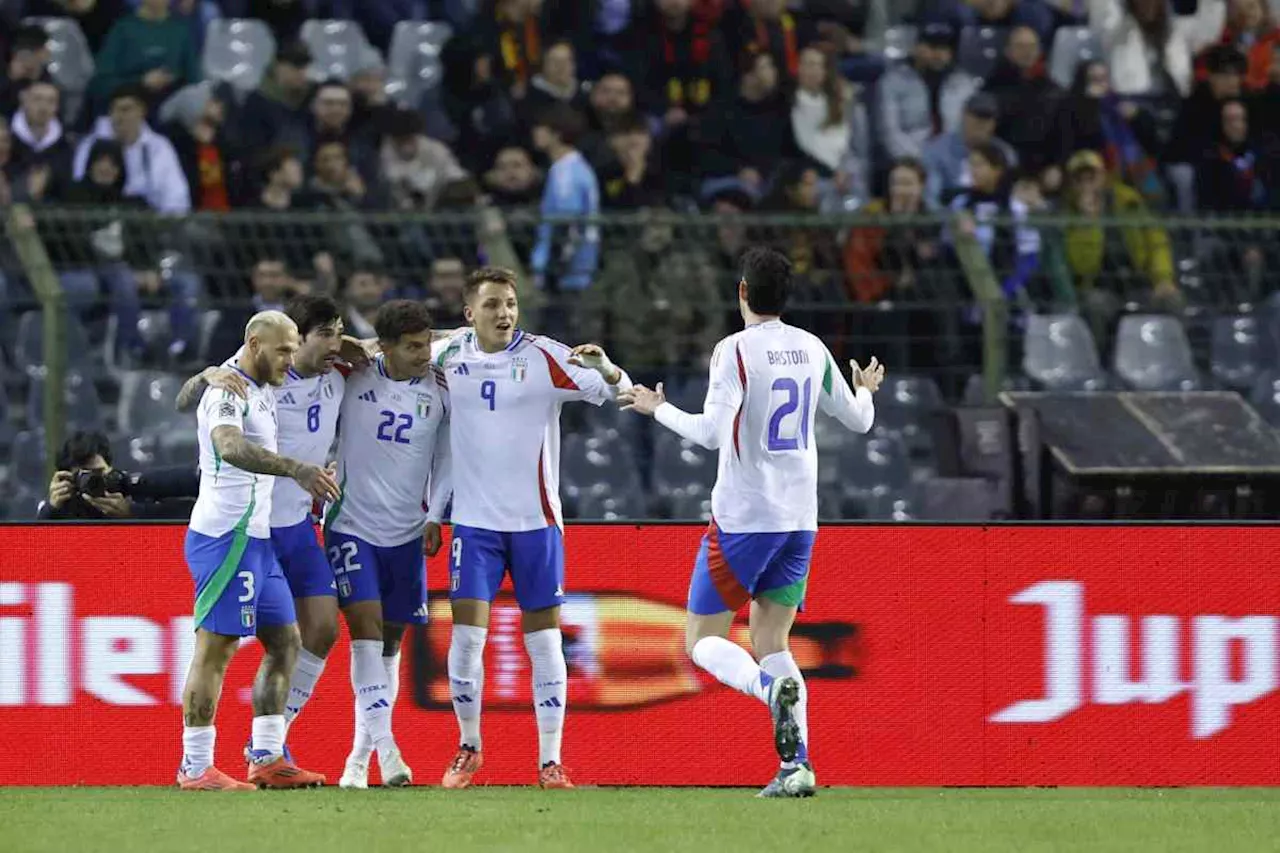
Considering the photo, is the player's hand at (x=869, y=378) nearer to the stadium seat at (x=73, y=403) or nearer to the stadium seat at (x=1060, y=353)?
the stadium seat at (x=1060, y=353)

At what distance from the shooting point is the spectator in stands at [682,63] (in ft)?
48.4

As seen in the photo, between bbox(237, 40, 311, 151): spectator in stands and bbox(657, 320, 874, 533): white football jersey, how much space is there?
656 centimetres

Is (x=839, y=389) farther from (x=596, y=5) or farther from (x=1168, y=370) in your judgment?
(x=596, y=5)

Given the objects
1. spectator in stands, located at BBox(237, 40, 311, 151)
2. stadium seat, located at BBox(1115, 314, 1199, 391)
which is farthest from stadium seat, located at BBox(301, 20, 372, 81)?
stadium seat, located at BBox(1115, 314, 1199, 391)

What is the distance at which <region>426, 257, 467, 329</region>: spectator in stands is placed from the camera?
11969mm

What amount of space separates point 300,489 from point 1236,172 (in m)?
8.52

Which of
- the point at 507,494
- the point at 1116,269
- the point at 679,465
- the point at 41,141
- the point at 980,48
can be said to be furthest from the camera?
the point at 980,48

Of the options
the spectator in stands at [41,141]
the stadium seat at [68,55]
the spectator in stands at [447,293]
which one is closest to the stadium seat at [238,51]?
the stadium seat at [68,55]

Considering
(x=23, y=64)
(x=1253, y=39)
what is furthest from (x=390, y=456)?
(x=1253, y=39)

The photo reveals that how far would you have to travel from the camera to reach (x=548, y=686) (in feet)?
27.0

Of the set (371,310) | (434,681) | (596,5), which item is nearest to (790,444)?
(434,681)

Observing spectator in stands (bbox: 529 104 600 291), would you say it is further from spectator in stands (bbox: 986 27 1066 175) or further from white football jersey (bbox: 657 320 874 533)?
white football jersey (bbox: 657 320 874 533)

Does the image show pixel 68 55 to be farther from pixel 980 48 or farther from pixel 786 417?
pixel 786 417

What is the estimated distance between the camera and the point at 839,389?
8.00m
